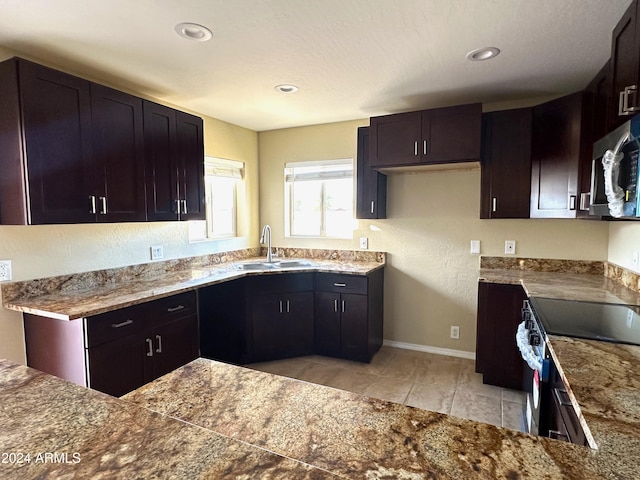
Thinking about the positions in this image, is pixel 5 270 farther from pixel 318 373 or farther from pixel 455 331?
pixel 455 331

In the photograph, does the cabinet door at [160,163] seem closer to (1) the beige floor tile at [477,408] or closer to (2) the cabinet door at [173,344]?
A: (2) the cabinet door at [173,344]

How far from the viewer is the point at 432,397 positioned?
2.67 m

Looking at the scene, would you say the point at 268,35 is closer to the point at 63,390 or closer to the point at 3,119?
the point at 3,119

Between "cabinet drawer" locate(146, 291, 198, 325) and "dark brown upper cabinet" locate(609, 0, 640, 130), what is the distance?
8.66 ft

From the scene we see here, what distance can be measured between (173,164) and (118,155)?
45cm

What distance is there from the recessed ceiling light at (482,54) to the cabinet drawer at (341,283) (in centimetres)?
183

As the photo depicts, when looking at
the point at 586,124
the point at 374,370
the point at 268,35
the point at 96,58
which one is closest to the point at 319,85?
the point at 268,35

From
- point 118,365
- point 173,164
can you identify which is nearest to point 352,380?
point 118,365

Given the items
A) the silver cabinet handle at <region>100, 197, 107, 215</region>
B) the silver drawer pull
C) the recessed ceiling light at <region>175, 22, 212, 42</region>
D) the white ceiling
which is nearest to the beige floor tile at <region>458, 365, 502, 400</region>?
the white ceiling

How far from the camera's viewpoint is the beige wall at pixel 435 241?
9.95 feet

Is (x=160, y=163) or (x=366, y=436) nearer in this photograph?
(x=366, y=436)

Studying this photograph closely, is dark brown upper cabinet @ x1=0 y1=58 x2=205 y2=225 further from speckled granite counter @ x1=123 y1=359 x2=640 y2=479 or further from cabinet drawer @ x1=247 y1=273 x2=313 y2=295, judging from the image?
speckled granite counter @ x1=123 y1=359 x2=640 y2=479

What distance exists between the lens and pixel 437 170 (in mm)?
3271

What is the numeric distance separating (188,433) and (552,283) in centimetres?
259
